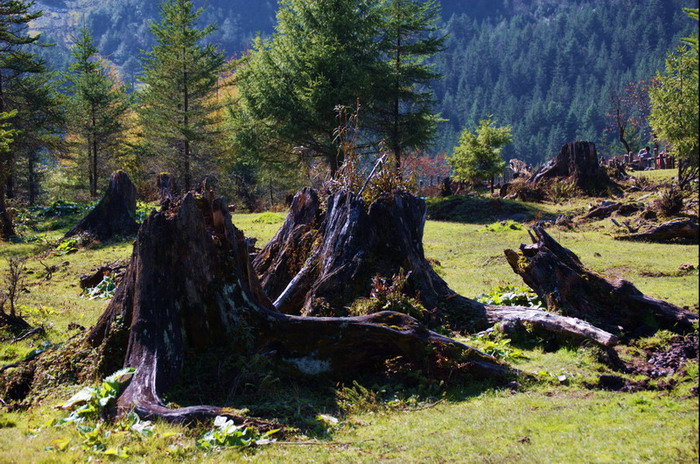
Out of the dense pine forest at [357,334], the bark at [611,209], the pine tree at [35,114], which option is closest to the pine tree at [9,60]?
the pine tree at [35,114]

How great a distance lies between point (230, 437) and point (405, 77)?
33.7 metres

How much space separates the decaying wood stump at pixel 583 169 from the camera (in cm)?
2892

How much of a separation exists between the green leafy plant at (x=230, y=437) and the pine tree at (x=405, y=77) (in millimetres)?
31303

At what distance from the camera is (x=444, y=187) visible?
113ft

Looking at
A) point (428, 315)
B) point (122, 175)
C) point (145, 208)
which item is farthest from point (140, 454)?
point (145, 208)

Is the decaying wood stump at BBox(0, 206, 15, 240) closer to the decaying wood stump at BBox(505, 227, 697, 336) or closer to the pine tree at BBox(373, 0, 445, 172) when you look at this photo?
the pine tree at BBox(373, 0, 445, 172)

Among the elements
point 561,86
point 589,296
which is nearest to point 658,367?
point 589,296

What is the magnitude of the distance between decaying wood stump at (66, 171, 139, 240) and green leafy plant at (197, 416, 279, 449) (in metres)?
18.2

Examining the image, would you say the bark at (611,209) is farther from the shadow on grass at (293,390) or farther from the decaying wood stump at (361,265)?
the shadow on grass at (293,390)

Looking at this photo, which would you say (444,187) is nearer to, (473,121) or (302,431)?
(302,431)

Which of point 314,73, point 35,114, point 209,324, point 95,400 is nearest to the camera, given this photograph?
point 95,400

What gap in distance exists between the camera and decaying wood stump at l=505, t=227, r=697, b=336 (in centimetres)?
827

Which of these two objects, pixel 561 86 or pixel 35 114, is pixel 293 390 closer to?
pixel 35 114

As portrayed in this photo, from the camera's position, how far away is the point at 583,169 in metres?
29.4
